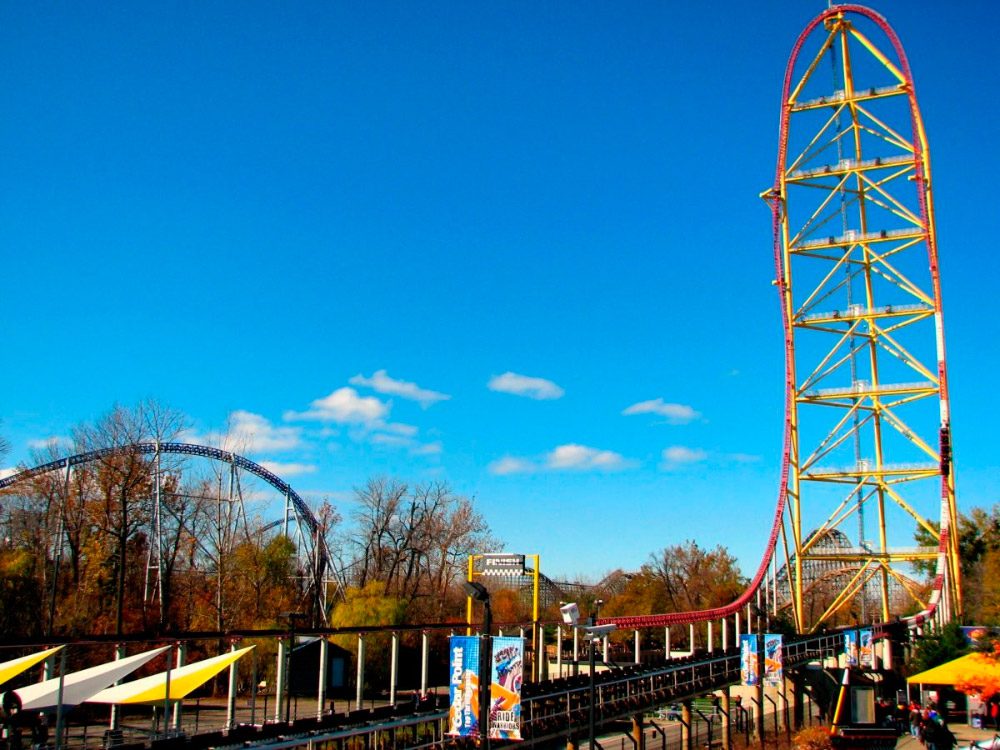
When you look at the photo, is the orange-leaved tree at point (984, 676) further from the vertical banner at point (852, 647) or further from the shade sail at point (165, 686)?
the shade sail at point (165, 686)

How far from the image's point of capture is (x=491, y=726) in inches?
524

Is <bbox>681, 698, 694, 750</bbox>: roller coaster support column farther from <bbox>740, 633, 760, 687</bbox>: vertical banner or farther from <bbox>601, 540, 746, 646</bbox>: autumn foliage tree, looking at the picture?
<bbox>601, 540, 746, 646</bbox>: autumn foliage tree

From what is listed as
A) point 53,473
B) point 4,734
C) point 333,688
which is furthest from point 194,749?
point 53,473

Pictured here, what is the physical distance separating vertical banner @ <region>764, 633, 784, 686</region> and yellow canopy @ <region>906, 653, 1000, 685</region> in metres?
3.95

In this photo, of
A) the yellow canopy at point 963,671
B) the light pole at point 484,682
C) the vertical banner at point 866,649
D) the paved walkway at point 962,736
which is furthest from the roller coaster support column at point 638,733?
the vertical banner at point 866,649

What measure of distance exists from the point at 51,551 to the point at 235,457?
9.11 meters

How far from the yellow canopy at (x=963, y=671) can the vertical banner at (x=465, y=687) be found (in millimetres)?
13207

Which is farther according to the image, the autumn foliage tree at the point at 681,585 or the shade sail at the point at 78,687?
the autumn foliage tree at the point at 681,585

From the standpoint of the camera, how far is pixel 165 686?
64.3 feet

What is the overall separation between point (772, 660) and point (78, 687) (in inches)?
633

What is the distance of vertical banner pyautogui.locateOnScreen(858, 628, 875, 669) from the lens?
29853mm

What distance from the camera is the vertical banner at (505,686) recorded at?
13211mm

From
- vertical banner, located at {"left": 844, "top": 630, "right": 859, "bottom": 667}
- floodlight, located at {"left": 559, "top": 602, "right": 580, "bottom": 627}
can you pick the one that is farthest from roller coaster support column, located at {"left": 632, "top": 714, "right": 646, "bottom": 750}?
floodlight, located at {"left": 559, "top": 602, "right": 580, "bottom": 627}

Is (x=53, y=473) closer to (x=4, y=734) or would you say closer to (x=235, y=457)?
(x=235, y=457)
